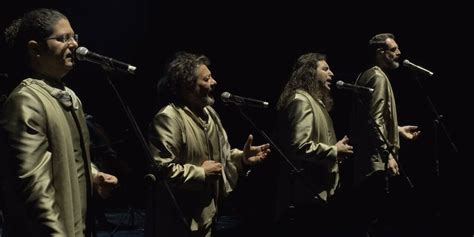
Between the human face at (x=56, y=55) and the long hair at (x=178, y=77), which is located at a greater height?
the human face at (x=56, y=55)

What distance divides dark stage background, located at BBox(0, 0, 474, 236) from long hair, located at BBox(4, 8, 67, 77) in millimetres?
4430

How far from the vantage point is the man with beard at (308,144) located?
497 cm

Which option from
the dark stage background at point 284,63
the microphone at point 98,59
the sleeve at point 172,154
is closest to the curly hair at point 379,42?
the dark stage background at point 284,63

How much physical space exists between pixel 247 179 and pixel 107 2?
2.13 m

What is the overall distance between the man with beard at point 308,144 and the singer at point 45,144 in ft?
7.13

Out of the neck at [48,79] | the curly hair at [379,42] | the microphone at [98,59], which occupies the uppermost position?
the microphone at [98,59]

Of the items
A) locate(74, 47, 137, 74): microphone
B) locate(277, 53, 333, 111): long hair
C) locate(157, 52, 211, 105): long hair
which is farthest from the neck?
locate(277, 53, 333, 111): long hair

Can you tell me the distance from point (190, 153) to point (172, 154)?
0.39 ft

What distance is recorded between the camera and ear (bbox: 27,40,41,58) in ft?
9.15

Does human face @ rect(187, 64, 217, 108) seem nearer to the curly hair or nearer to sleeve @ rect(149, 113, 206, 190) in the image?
sleeve @ rect(149, 113, 206, 190)

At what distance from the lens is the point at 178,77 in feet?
13.6

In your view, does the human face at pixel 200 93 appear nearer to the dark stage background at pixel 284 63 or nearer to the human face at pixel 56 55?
the human face at pixel 56 55

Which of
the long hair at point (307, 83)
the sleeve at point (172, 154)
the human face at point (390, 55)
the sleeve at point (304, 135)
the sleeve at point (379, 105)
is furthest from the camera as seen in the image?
the human face at point (390, 55)

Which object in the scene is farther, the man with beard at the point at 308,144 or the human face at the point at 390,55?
the human face at the point at 390,55
